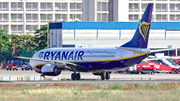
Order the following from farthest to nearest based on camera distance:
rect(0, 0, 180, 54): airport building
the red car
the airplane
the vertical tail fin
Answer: rect(0, 0, 180, 54): airport building
the red car
the airplane
the vertical tail fin

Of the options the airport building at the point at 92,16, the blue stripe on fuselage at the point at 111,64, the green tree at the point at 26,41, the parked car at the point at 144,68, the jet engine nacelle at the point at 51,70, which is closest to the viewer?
the blue stripe on fuselage at the point at 111,64

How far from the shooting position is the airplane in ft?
141

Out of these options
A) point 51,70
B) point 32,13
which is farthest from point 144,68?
point 32,13

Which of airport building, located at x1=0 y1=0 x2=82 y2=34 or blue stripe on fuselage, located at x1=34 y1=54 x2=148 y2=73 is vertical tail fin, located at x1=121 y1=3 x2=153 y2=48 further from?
airport building, located at x1=0 y1=0 x2=82 y2=34

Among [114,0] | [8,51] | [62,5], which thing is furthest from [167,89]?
[62,5]

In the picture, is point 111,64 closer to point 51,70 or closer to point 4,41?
point 51,70

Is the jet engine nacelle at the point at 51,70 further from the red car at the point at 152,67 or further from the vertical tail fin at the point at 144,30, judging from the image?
the red car at the point at 152,67

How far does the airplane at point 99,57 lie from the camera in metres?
43.0

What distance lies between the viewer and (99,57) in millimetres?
45844

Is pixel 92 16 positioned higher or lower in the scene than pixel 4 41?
higher

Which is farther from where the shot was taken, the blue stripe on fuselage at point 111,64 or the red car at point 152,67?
the red car at point 152,67

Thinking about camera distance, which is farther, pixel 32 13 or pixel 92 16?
pixel 32 13

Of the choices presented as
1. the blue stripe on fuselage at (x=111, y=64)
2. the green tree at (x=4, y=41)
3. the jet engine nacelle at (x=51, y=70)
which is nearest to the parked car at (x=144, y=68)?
the blue stripe on fuselage at (x=111, y=64)

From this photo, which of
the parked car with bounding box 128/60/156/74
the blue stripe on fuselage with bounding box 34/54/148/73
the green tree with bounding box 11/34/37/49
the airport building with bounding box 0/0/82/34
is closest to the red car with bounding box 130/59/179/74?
the parked car with bounding box 128/60/156/74
